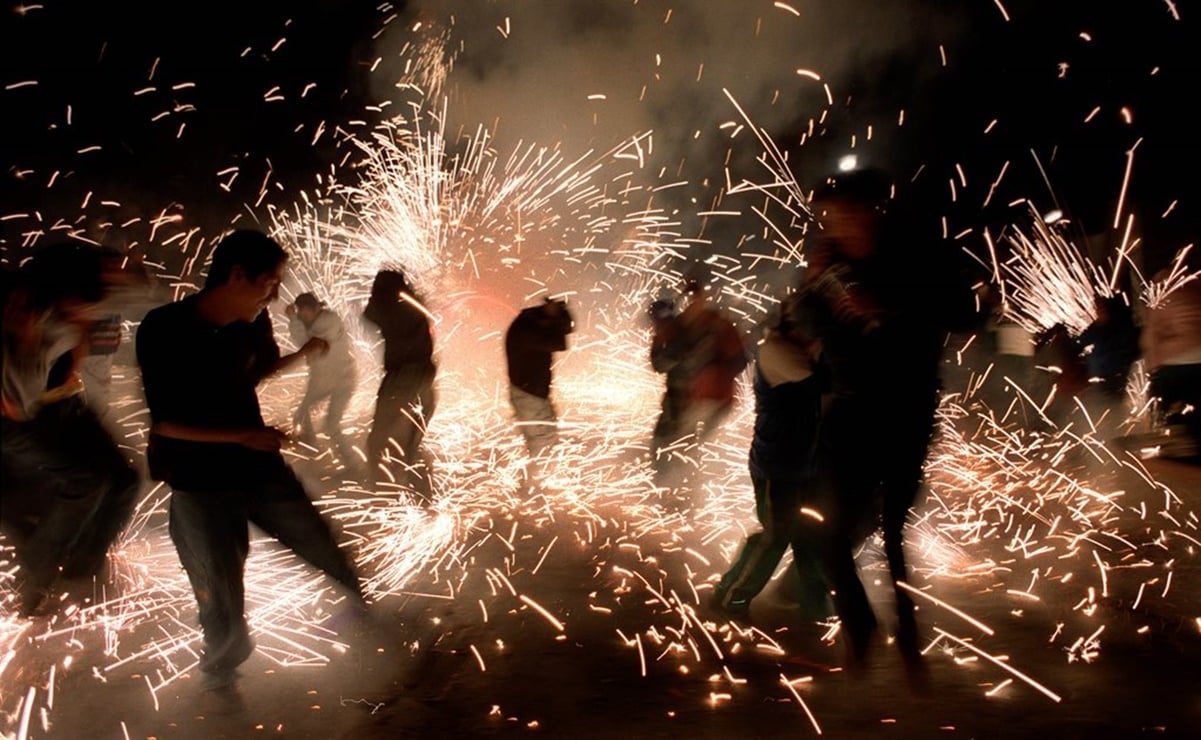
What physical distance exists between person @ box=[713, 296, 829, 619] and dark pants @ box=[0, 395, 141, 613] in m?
3.09

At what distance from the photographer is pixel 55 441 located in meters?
4.48

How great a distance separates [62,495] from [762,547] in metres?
3.34

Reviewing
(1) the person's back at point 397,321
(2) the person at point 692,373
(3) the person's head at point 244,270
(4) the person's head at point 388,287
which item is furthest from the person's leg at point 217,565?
(2) the person at point 692,373

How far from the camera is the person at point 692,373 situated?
7762 mm

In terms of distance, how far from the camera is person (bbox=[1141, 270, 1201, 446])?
5.28m

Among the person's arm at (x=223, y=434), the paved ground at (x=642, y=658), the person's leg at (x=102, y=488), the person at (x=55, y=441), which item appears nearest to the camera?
the paved ground at (x=642, y=658)

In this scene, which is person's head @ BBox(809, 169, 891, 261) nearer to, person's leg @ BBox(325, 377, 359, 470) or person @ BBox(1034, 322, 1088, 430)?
person @ BBox(1034, 322, 1088, 430)

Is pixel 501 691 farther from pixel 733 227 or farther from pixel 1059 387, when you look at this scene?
pixel 733 227

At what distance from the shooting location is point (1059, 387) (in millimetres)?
9125

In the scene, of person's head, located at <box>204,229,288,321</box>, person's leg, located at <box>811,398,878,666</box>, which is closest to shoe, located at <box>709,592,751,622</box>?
person's leg, located at <box>811,398,878,666</box>

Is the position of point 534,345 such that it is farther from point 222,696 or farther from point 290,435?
point 222,696

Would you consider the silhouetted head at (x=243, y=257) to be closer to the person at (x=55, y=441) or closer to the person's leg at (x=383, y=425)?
the person at (x=55, y=441)

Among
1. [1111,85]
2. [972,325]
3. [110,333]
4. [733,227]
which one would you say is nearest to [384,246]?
[110,333]

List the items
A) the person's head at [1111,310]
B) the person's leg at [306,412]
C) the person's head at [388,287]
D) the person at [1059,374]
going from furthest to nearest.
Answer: the person's leg at [306,412] → the person's head at [1111,310] → the person at [1059,374] → the person's head at [388,287]
